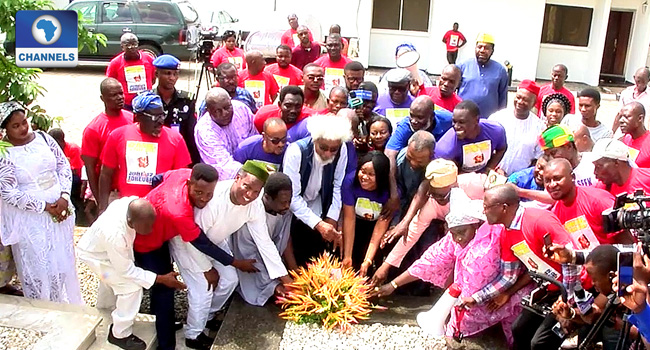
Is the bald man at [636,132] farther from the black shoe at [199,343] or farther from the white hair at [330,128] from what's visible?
the black shoe at [199,343]

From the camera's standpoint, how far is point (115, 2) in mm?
15594

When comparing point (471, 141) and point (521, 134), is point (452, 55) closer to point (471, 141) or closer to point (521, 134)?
point (521, 134)

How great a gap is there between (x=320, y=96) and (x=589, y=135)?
2.44 meters

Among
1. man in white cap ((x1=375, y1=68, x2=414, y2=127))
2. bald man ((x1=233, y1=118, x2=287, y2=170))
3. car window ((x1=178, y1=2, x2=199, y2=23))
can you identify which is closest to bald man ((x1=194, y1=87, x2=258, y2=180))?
bald man ((x1=233, y1=118, x2=287, y2=170))

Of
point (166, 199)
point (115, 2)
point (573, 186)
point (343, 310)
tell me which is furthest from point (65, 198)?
point (115, 2)

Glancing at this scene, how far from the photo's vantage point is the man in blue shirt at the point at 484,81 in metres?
6.53

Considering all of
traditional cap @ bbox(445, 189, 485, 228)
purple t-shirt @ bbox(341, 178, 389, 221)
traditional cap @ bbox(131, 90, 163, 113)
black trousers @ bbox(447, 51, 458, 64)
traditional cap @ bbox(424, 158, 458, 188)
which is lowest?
purple t-shirt @ bbox(341, 178, 389, 221)

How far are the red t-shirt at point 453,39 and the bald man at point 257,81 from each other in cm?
1013

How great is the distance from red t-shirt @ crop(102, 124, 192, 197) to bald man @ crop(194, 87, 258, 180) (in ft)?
1.06

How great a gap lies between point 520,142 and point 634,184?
1326mm

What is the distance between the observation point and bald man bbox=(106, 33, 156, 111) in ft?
22.8

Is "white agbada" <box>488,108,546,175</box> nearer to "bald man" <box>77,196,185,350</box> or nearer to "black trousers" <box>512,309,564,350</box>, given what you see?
"black trousers" <box>512,309,564,350</box>

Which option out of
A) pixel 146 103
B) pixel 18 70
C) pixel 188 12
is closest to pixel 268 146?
pixel 146 103

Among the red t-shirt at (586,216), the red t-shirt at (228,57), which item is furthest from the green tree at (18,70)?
the red t-shirt at (228,57)
